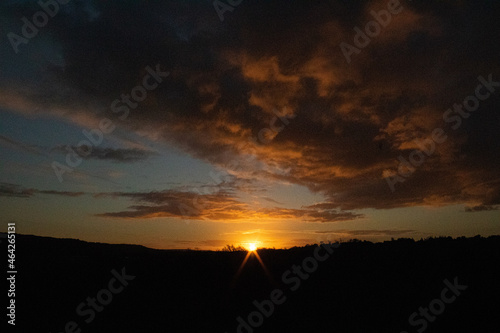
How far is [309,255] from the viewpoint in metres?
16.3

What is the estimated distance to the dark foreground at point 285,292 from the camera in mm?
10727

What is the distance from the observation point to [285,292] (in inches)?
518

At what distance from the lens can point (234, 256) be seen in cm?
1809

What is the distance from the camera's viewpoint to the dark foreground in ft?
35.2

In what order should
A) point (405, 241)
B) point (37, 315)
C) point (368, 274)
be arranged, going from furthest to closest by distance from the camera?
point (405, 241) < point (368, 274) < point (37, 315)

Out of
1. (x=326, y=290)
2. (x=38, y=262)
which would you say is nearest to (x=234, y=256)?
(x=326, y=290)

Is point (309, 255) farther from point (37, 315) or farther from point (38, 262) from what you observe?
point (38, 262)

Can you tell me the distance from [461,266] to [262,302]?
696 centimetres

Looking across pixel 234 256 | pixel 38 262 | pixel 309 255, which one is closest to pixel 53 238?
pixel 38 262

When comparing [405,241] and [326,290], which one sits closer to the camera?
[326,290]

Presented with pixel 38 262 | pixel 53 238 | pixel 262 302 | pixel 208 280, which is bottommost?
pixel 262 302

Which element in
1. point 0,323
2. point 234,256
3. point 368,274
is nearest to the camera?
point 0,323

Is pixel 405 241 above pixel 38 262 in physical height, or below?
below

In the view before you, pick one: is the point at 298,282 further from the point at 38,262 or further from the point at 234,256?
the point at 38,262
